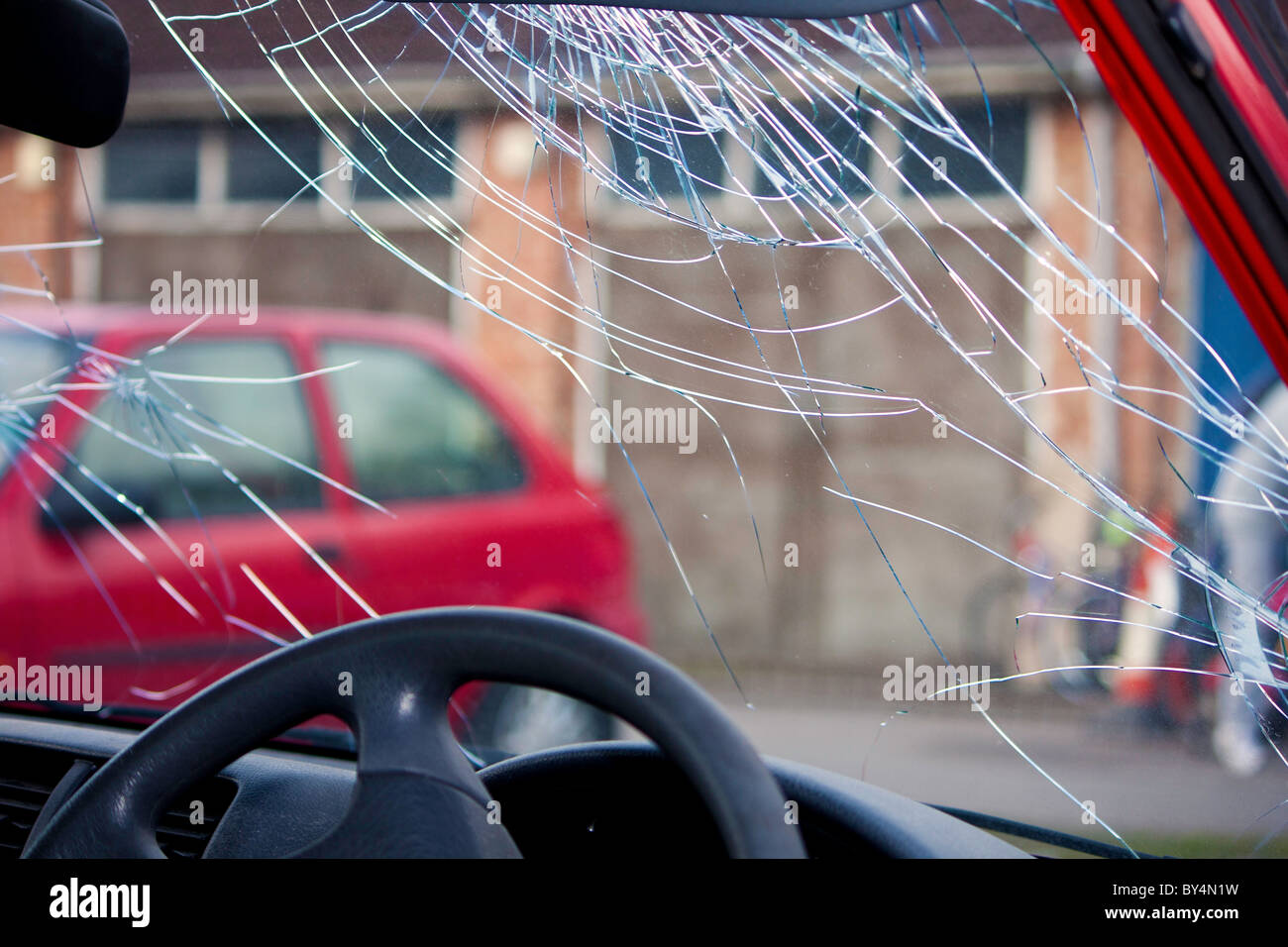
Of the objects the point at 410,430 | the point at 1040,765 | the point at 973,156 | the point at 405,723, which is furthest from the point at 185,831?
the point at 973,156

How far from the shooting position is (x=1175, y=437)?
1385 millimetres

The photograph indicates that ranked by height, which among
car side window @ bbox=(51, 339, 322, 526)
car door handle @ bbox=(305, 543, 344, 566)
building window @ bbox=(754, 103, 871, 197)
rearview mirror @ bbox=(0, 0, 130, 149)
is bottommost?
car door handle @ bbox=(305, 543, 344, 566)

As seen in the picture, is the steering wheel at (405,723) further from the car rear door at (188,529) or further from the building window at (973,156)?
the building window at (973,156)

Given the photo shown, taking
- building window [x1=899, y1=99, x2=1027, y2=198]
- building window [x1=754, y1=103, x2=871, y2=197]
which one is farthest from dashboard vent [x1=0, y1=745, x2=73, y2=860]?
building window [x1=899, y1=99, x2=1027, y2=198]

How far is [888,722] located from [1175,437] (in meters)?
0.52

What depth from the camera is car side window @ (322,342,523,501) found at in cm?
168

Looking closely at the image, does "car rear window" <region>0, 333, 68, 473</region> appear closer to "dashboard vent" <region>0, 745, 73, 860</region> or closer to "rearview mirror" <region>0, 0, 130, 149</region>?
"dashboard vent" <region>0, 745, 73, 860</region>

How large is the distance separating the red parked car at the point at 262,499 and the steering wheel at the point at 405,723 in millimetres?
665

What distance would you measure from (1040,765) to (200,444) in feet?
4.42

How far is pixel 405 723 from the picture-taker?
0.93 meters

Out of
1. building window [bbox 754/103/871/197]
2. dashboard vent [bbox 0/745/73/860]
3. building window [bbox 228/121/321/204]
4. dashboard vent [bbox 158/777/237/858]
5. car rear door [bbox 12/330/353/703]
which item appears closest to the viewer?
dashboard vent [bbox 158/777/237/858]

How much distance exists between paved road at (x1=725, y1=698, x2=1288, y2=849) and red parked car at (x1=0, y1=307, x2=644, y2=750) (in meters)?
0.35

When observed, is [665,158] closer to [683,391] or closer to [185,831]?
[683,391]
